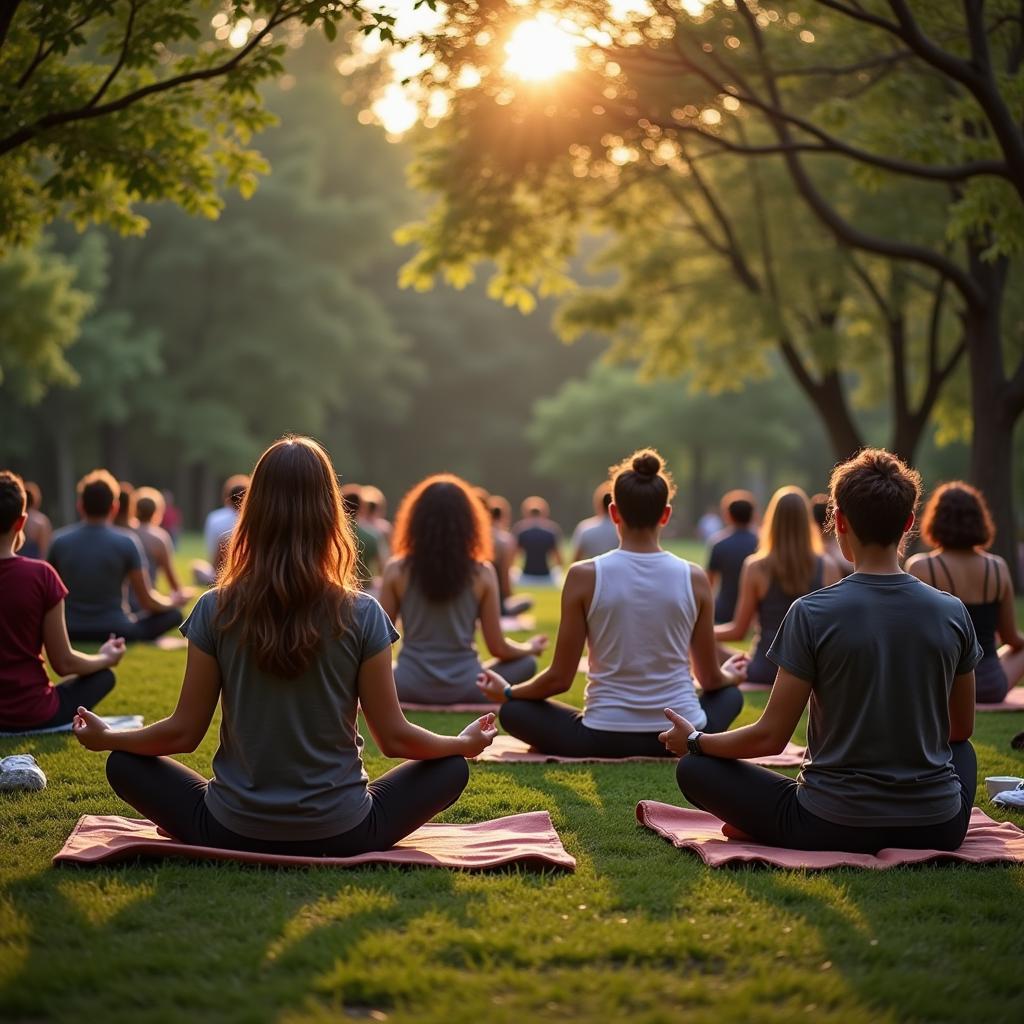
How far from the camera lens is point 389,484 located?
228 feet

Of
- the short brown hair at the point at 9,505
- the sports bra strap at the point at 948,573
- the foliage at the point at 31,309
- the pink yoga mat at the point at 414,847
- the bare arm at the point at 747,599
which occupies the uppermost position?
the foliage at the point at 31,309

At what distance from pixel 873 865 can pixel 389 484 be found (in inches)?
2550

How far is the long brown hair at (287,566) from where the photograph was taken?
4.95m

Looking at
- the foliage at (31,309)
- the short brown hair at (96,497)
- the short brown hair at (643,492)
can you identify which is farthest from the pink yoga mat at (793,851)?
the foliage at (31,309)

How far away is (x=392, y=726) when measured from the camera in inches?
204

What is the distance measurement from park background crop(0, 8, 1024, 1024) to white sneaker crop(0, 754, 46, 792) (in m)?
0.26

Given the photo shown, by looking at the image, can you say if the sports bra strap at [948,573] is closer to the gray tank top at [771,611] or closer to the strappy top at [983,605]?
the strappy top at [983,605]

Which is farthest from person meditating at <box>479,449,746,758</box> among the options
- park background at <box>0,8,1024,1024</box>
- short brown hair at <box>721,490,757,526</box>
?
short brown hair at <box>721,490,757,526</box>

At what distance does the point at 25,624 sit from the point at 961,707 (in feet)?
16.2

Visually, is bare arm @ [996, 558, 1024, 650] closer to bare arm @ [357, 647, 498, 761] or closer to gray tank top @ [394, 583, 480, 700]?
gray tank top @ [394, 583, 480, 700]

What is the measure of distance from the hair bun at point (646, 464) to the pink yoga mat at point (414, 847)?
7.08ft

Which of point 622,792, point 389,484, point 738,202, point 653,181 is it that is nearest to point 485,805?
point 622,792

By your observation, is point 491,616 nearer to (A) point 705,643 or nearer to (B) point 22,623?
(A) point 705,643

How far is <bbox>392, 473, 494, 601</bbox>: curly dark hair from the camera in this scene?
9.21 meters
